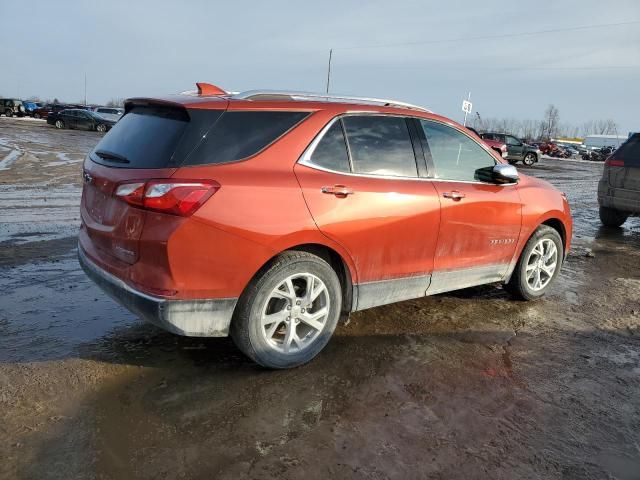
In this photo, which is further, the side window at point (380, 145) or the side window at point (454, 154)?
the side window at point (454, 154)

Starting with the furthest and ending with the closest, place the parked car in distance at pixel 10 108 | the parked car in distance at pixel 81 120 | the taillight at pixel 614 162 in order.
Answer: the parked car in distance at pixel 10 108
the parked car in distance at pixel 81 120
the taillight at pixel 614 162

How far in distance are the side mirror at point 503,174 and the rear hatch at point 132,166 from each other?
2.44m

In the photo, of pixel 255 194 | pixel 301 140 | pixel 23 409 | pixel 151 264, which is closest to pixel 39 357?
pixel 23 409

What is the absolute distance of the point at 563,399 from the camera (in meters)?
3.30

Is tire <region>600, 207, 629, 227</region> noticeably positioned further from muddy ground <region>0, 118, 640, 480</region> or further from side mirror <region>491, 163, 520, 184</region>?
side mirror <region>491, 163, 520, 184</region>

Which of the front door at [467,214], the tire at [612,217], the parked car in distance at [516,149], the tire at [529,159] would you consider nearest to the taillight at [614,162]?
the tire at [612,217]

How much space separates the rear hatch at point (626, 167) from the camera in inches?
349

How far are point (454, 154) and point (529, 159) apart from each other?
29.2m

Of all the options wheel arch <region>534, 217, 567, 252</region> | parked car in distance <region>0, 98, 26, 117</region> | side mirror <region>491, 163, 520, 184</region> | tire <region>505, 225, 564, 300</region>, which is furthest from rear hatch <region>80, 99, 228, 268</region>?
parked car in distance <region>0, 98, 26, 117</region>

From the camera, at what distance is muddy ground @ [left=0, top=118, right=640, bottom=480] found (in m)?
2.55

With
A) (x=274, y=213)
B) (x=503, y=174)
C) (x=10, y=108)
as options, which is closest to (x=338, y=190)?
(x=274, y=213)

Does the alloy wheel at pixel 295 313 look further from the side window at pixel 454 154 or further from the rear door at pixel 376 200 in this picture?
the side window at pixel 454 154

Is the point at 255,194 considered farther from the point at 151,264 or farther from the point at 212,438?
the point at 212,438

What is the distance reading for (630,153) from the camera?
29.5ft
